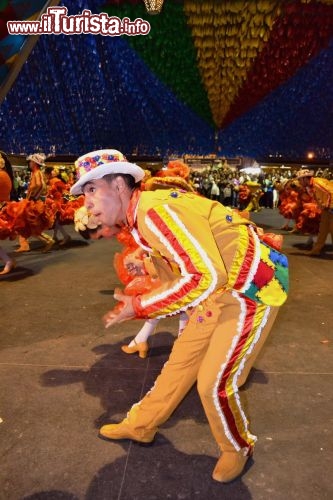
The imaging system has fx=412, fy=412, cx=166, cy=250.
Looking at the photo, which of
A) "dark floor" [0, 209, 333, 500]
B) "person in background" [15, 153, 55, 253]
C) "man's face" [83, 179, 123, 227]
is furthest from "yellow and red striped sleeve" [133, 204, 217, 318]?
"person in background" [15, 153, 55, 253]

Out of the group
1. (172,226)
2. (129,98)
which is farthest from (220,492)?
(129,98)

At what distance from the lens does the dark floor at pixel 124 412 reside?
6.95 ft

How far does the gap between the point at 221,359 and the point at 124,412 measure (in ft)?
3.98

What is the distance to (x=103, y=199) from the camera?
187cm

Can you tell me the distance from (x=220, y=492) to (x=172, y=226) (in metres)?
1.40

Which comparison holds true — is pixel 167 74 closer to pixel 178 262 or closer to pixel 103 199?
pixel 103 199

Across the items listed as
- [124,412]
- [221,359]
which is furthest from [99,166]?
[124,412]

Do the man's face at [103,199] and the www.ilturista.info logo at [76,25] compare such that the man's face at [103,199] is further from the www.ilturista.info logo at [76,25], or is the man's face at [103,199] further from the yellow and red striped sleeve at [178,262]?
the www.ilturista.info logo at [76,25]

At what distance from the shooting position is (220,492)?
206cm

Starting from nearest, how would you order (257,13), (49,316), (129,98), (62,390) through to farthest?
(62,390) → (49,316) → (257,13) → (129,98)

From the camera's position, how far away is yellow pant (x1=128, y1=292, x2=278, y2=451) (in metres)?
1.89

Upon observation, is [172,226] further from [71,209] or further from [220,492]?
[71,209]

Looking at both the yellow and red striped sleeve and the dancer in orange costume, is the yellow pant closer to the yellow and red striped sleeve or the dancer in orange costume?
the dancer in orange costume

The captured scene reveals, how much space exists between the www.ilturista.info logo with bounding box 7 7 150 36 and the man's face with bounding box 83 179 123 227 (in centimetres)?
1113
